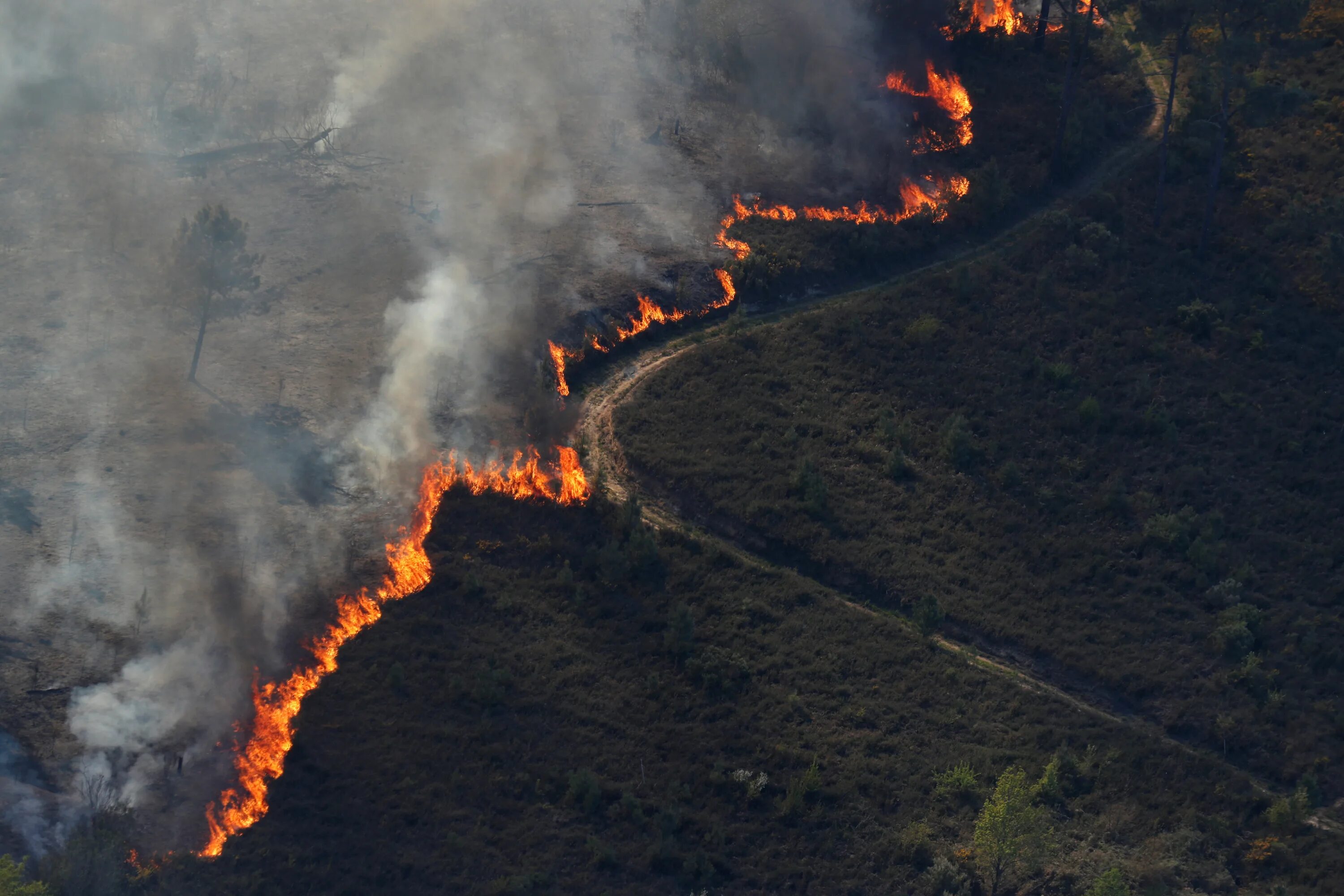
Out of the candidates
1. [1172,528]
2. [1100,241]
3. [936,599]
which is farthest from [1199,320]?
[936,599]

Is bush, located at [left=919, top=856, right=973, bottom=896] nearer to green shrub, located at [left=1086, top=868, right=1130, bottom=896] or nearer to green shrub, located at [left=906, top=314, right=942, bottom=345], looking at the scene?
green shrub, located at [left=1086, top=868, right=1130, bottom=896]

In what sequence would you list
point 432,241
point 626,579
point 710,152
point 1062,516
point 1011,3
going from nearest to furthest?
point 626,579 < point 1062,516 < point 432,241 < point 710,152 < point 1011,3

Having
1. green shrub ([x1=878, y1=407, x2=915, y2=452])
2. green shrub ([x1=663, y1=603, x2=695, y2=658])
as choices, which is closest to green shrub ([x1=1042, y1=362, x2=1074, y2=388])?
green shrub ([x1=878, y1=407, x2=915, y2=452])

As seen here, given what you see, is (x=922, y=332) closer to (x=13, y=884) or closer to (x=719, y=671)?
(x=719, y=671)

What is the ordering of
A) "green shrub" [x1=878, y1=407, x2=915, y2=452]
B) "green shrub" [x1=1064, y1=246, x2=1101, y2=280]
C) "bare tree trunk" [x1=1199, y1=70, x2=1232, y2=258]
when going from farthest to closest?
"green shrub" [x1=1064, y1=246, x2=1101, y2=280]
"bare tree trunk" [x1=1199, y1=70, x2=1232, y2=258]
"green shrub" [x1=878, y1=407, x2=915, y2=452]

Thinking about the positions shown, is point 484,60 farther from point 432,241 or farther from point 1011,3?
point 1011,3

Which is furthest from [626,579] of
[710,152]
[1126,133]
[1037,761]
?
[1126,133]
